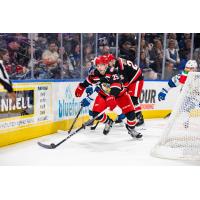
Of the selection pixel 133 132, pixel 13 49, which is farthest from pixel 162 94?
pixel 13 49

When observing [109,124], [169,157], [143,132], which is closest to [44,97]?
[109,124]

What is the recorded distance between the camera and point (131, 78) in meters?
2.81

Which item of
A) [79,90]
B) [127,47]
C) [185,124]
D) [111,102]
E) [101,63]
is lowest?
[185,124]

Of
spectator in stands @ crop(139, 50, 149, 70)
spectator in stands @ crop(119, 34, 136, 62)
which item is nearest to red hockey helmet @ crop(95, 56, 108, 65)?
spectator in stands @ crop(119, 34, 136, 62)

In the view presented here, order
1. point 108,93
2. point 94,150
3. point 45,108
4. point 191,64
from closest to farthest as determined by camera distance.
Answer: point 94,150 < point 191,64 < point 108,93 < point 45,108

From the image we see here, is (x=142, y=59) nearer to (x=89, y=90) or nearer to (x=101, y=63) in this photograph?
(x=101, y=63)

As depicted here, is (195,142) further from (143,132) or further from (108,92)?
(108,92)

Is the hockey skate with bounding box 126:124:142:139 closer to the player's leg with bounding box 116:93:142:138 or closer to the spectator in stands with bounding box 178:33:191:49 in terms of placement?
the player's leg with bounding box 116:93:142:138

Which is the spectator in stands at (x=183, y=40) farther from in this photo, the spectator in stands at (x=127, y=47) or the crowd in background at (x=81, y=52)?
the spectator in stands at (x=127, y=47)

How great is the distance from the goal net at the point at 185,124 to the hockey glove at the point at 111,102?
490 mm

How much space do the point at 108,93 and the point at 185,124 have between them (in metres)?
0.62

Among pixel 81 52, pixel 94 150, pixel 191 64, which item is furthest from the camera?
pixel 81 52

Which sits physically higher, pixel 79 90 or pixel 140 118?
pixel 79 90

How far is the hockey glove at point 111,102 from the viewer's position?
296 centimetres
